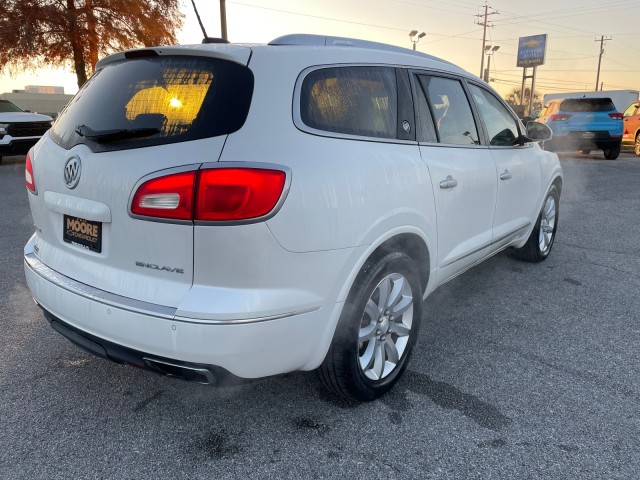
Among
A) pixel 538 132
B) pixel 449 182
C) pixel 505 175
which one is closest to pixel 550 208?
pixel 538 132

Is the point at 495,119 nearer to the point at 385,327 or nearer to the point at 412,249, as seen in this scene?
the point at 412,249

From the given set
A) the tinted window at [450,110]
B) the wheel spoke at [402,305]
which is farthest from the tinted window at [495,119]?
the wheel spoke at [402,305]

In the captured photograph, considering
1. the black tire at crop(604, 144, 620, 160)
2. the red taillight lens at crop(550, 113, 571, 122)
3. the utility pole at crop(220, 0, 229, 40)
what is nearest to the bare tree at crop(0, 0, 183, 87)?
the utility pole at crop(220, 0, 229, 40)

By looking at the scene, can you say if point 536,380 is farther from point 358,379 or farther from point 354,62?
point 354,62

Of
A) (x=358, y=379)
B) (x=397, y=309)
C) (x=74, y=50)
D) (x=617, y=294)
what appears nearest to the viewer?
(x=358, y=379)

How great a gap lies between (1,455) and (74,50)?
21.1m

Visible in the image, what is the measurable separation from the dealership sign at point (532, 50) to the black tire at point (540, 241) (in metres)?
65.2

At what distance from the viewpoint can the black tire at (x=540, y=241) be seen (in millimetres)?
4730

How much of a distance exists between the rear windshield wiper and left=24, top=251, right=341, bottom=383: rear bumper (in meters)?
0.63

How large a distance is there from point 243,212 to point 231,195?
0.25 feet

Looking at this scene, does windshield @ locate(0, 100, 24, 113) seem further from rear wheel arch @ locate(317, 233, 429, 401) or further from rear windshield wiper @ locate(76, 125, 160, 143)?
rear wheel arch @ locate(317, 233, 429, 401)

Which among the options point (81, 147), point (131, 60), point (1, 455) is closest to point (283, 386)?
point (1, 455)

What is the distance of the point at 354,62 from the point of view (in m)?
2.46

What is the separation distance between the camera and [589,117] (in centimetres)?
1438
